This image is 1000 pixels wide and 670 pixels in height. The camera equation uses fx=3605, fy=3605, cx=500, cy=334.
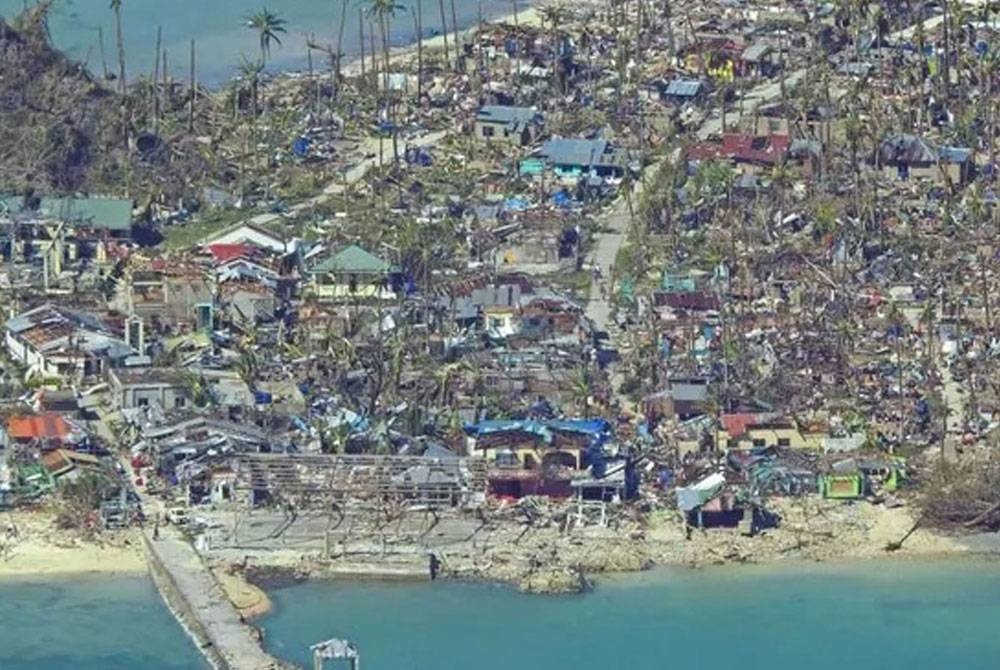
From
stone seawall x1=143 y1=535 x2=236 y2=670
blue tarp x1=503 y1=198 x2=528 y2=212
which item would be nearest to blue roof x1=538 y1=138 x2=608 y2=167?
blue tarp x1=503 y1=198 x2=528 y2=212

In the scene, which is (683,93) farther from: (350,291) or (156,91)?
(350,291)

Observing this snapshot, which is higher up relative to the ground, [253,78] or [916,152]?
[253,78]

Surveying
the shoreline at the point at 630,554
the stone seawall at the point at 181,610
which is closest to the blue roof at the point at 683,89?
the shoreline at the point at 630,554

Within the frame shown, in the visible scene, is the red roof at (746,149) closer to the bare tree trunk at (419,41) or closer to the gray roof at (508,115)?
the gray roof at (508,115)

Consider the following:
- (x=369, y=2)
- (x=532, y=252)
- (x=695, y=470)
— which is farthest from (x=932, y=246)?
(x=369, y=2)

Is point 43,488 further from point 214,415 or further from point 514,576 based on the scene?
point 514,576

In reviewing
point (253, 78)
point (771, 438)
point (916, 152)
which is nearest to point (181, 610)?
point (771, 438)

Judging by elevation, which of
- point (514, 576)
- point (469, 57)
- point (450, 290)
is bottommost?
point (514, 576)

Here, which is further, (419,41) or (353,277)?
(419,41)
